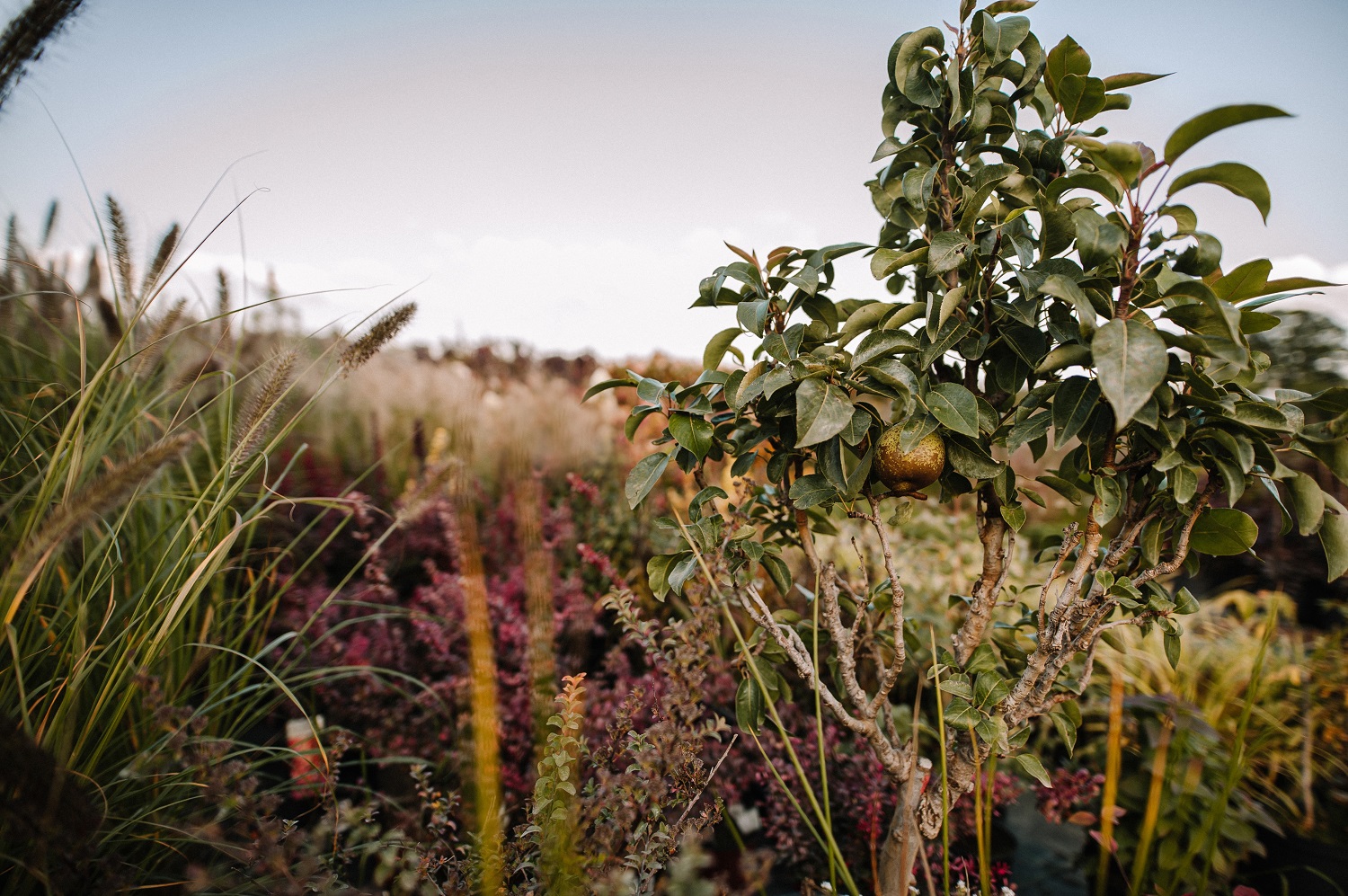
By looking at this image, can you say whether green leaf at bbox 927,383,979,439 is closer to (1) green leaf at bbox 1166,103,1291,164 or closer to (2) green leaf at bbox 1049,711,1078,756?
(1) green leaf at bbox 1166,103,1291,164

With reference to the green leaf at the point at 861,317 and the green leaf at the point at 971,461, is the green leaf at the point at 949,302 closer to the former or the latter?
the green leaf at the point at 861,317

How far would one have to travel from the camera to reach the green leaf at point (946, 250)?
897 mm

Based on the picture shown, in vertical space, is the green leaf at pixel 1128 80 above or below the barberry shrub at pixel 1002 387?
above

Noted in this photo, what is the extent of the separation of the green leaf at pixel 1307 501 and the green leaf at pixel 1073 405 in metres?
0.28

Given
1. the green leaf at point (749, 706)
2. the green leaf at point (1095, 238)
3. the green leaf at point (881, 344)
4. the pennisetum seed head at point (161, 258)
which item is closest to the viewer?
the green leaf at point (1095, 238)

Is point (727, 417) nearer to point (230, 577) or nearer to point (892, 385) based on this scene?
point (892, 385)

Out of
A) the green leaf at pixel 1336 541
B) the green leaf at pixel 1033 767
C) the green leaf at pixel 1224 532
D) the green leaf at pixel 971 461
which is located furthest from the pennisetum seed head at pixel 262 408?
the green leaf at pixel 1336 541

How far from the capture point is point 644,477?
3.46ft

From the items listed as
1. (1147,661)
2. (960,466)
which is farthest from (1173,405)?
(1147,661)

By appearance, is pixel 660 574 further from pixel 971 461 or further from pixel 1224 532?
pixel 1224 532

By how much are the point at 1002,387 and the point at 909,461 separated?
23cm

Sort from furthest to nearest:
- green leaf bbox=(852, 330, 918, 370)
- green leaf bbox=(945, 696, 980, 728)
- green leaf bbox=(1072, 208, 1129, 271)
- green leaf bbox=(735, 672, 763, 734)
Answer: green leaf bbox=(735, 672, 763, 734)
green leaf bbox=(945, 696, 980, 728)
green leaf bbox=(852, 330, 918, 370)
green leaf bbox=(1072, 208, 1129, 271)

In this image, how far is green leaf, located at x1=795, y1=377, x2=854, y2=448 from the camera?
33.9 inches

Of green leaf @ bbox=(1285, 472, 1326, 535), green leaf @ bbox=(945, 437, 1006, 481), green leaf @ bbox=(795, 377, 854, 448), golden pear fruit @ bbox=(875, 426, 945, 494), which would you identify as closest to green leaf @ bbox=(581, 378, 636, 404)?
green leaf @ bbox=(795, 377, 854, 448)
